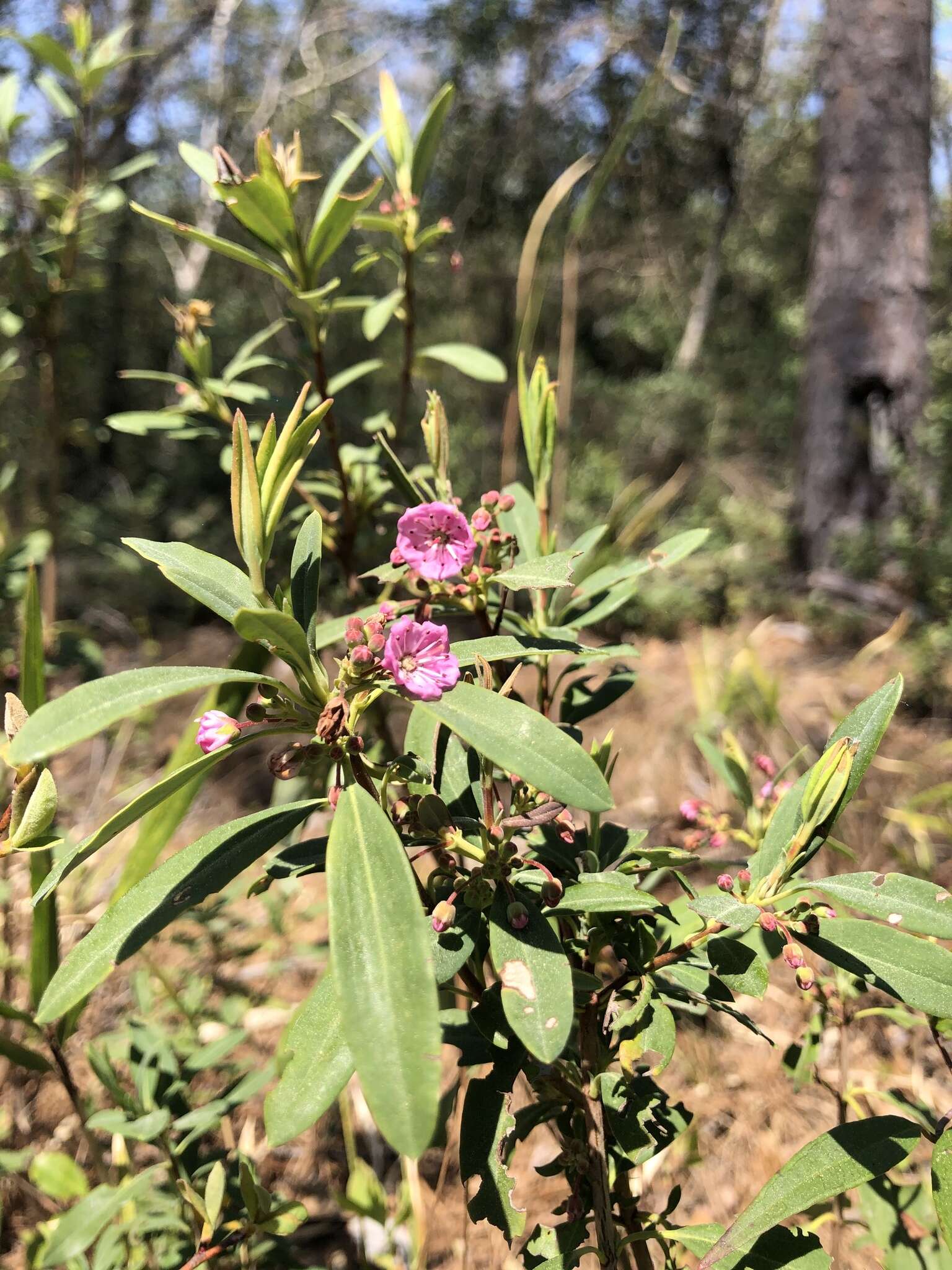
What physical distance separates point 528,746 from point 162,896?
238mm

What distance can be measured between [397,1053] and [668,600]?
10.1 ft

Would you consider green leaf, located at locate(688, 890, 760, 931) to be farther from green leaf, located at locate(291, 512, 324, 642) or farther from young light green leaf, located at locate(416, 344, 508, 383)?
young light green leaf, located at locate(416, 344, 508, 383)

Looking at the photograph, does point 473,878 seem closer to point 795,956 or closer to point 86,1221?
point 795,956

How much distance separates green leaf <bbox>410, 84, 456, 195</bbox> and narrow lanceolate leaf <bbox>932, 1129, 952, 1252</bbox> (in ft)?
2.98

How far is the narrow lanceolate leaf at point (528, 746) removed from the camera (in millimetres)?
399

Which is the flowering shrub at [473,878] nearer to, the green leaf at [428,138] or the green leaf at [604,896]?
the green leaf at [604,896]

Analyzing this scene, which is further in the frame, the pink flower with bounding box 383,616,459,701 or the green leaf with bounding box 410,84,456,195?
→ the green leaf with bounding box 410,84,456,195

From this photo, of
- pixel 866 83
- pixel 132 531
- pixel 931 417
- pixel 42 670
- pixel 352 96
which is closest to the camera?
pixel 42 670

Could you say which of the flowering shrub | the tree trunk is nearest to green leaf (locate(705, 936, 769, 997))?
the flowering shrub

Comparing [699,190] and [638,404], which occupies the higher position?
[699,190]

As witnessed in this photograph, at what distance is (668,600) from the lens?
3311 millimetres

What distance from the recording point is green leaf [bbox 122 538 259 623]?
1.52 feet

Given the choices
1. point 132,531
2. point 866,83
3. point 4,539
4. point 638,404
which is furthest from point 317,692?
point 638,404

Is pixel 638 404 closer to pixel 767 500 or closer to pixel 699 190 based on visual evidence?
pixel 767 500
